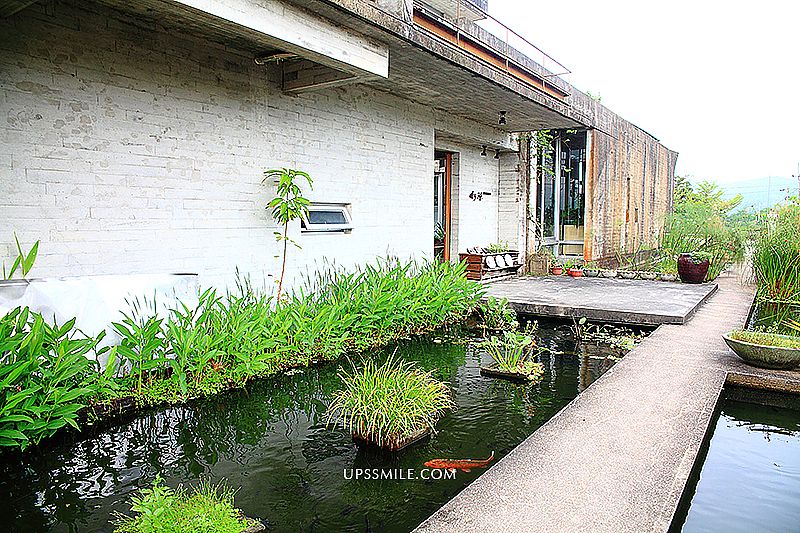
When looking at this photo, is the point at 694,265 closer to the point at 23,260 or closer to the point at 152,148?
the point at 152,148

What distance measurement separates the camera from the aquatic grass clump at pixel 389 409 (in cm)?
362

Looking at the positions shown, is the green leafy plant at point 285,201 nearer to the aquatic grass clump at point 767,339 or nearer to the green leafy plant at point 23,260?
the green leafy plant at point 23,260

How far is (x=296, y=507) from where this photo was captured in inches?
117

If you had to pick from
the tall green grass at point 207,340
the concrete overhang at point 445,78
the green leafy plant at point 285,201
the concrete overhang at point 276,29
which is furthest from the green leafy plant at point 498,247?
the concrete overhang at point 276,29

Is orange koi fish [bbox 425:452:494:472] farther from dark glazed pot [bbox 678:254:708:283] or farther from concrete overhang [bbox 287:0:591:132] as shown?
dark glazed pot [bbox 678:254:708:283]

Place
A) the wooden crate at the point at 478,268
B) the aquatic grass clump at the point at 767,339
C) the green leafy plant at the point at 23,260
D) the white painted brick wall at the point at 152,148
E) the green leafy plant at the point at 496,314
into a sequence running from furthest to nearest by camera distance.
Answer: the wooden crate at the point at 478,268 < the green leafy plant at the point at 496,314 < the aquatic grass clump at the point at 767,339 < the white painted brick wall at the point at 152,148 < the green leafy plant at the point at 23,260

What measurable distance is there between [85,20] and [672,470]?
190 inches

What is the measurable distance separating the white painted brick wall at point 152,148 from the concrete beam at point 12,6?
161 millimetres

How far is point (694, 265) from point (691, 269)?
0.26 feet

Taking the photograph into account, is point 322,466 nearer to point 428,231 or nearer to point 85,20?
point 85,20

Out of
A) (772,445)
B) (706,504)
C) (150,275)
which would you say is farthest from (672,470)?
(150,275)

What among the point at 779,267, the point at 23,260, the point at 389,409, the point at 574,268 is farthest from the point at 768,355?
the point at 574,268

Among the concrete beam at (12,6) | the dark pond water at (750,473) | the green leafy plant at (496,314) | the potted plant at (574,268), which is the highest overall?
the concrete beam at (12,6)

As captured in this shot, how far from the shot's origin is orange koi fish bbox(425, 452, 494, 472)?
3.43 m
